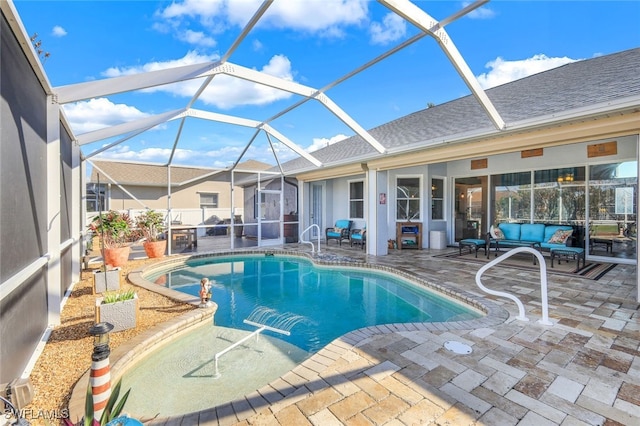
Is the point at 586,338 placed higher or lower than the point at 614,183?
lower

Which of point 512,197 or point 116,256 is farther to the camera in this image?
point 512,197

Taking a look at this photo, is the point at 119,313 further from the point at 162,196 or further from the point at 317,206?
the point at 162,196

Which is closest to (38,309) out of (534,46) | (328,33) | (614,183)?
(328,33)

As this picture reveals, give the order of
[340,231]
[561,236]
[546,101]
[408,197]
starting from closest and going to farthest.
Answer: [546,101], [561,236], [408,197], [340,231]

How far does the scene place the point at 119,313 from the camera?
3828mm

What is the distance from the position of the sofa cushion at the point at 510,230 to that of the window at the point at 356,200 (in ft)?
17.0

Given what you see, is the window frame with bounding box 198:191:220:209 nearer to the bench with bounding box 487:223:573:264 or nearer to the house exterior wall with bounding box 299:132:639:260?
the house exterior wall with bounding box 299:132:639:260

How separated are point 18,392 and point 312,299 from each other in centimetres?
430

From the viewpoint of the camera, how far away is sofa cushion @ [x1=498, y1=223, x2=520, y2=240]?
875cm

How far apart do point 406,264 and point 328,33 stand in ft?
19.6

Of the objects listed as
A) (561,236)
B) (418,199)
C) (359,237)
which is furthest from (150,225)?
(561,236)

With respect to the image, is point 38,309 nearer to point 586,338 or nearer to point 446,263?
point 586,338

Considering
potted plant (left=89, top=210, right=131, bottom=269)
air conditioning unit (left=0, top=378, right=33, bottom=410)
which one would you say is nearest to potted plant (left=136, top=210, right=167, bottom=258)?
potted plant (left=89, top=210, right=131, bottom=269)

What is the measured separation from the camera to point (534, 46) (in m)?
6.75
